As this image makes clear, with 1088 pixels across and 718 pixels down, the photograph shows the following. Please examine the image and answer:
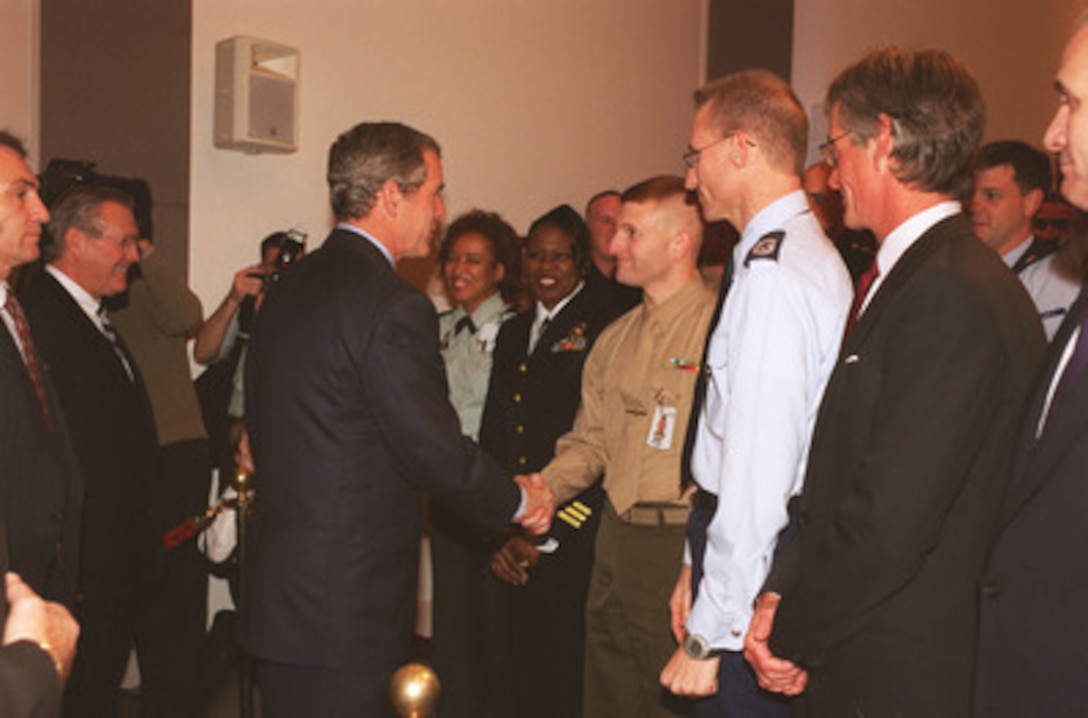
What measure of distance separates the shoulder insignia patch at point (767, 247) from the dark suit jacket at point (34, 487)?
1.74 m

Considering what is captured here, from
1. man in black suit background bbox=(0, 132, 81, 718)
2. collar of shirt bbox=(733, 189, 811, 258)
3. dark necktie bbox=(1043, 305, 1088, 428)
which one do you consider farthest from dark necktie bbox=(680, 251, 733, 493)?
man in black suit background bbox=(0, 132, 81, 718)

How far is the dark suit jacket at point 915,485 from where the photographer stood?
1.43m

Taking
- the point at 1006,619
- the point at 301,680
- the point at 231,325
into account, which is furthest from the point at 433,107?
the point at 1006,619

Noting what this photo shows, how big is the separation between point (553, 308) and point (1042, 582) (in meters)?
2.41

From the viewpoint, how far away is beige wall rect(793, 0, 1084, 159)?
630cm

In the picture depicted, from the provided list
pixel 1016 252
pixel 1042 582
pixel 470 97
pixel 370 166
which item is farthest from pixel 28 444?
pixel 1016 252

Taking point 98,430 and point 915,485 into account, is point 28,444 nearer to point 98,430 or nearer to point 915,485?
point 98,430

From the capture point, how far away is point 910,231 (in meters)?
1.65

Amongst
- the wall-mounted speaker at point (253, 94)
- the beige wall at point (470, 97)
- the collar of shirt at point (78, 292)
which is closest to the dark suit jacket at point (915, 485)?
the collar of shirt at point (78, 292)

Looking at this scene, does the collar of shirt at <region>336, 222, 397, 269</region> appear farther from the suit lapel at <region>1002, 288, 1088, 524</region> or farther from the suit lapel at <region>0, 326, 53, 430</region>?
the suit lapel at <region>1002, 288, 1088, 524</region>

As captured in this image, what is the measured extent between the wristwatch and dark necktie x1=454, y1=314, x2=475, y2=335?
7.34 ft

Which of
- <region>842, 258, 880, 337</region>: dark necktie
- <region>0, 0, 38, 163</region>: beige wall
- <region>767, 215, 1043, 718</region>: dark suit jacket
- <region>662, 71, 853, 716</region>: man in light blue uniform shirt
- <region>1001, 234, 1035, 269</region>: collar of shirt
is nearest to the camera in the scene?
<region>767, 215, 1043, 718</region>: dark suit jacket

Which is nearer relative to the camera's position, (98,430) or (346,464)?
(346,464)

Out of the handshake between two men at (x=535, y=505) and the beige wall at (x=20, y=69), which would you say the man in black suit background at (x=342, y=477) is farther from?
the beige wall at (x=20, y=69)
